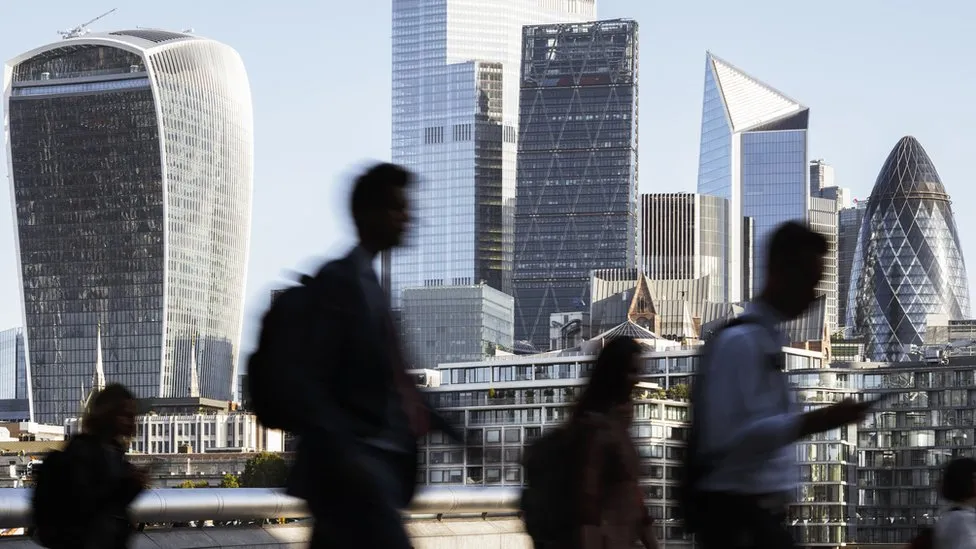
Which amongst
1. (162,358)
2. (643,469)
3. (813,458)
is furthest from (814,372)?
(643,469)

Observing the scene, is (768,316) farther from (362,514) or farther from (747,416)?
(362,514)

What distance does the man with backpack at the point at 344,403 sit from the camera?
586 centimetres

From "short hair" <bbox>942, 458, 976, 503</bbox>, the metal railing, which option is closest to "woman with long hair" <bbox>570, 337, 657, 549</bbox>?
"short hair" <bbox>942, 458, 976, 503</bbox>

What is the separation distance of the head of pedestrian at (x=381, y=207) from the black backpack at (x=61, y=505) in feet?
8.38

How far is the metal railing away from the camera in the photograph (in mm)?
12445

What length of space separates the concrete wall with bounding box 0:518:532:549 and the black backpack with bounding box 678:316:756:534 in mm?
3917

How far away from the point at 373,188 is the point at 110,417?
2.59 m

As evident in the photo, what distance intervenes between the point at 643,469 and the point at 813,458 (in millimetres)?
146572

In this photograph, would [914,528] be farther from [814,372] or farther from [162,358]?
[162,358]

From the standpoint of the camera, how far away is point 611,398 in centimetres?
794

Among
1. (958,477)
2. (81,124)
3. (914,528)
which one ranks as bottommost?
(914,528)

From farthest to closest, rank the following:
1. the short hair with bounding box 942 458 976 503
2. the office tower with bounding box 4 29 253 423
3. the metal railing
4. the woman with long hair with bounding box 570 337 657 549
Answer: the office tower with bounding box 4 29 253 423 < the metal railing < the short hair with bounding box 942 458 976 503 < the woman with long hair with bounding box 570 337 657 549

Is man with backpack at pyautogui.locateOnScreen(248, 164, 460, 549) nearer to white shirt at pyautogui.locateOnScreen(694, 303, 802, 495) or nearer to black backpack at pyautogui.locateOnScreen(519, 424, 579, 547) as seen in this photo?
white shirt at pyautogui.locateOnScreen(694, 303, 802, 495)

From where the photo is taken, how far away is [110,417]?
8461 millimetres
